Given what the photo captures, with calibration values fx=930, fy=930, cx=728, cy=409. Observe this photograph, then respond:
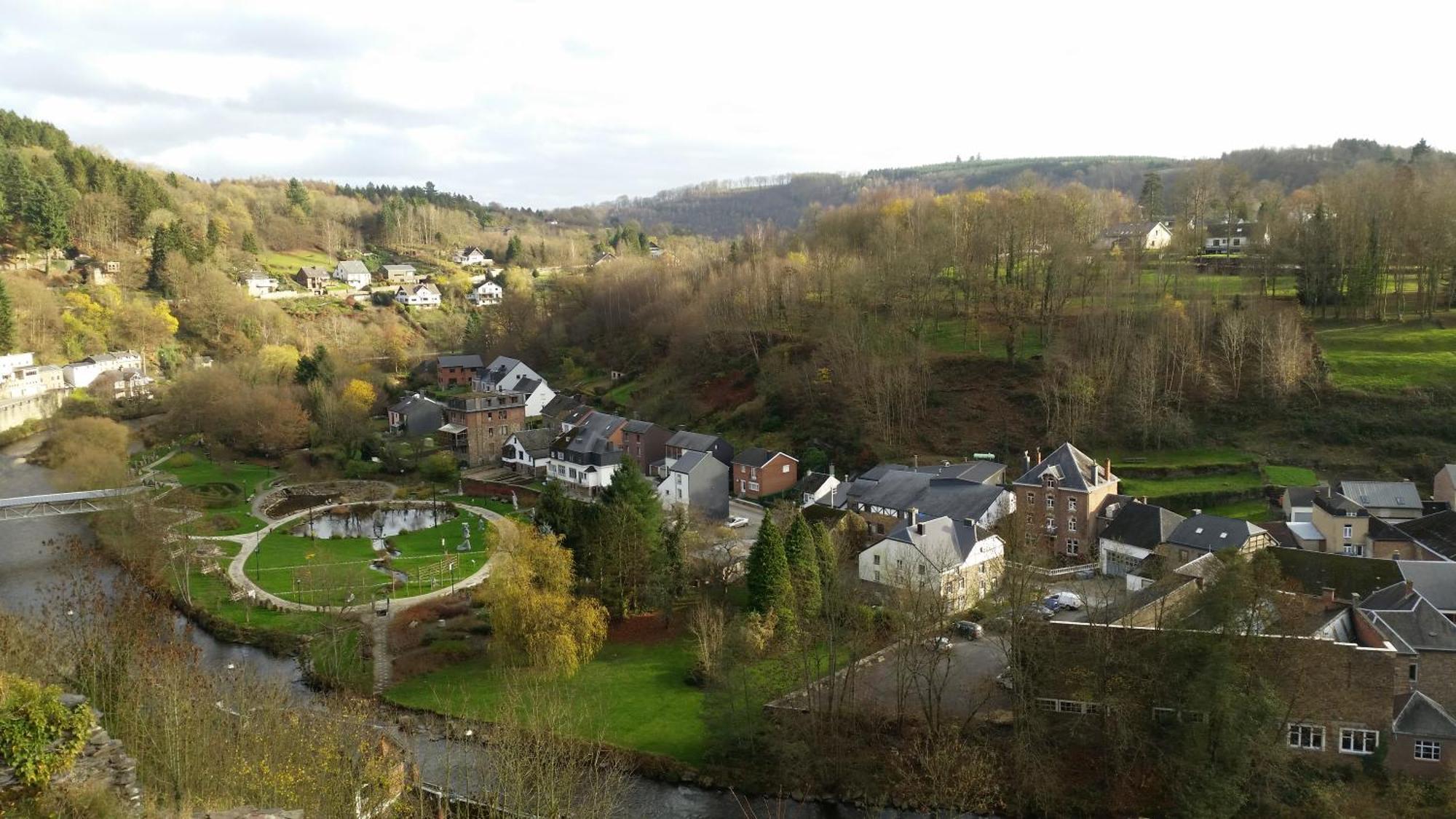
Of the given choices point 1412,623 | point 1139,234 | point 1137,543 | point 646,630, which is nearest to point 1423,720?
point 1412,623

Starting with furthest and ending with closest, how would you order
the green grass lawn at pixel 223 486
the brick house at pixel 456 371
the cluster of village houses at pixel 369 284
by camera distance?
the cluster of village houses at pixel 369 284 < the brick house at pixel 456 371 < the green grass lawn at pixel 223 486

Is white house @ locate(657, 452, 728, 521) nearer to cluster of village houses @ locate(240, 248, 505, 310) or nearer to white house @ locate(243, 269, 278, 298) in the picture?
cluster of village houses @ locate(240, 248, 505, 310)

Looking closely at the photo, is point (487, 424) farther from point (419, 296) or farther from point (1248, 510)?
point (419, 296)

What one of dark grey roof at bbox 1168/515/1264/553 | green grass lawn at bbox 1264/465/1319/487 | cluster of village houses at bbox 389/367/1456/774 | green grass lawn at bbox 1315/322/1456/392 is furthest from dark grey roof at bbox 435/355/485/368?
green grass lawn at bbox 1315/322/1456/392

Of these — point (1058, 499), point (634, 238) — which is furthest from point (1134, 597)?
point (634, 238)

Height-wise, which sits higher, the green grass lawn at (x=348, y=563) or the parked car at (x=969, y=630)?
the parked car at (x=969, y=630)

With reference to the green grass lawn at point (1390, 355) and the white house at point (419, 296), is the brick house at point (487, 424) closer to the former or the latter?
the white house at point (419, 296)

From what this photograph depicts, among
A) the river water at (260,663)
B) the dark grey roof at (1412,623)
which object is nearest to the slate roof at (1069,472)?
the dark grey roof at (1412,623)
